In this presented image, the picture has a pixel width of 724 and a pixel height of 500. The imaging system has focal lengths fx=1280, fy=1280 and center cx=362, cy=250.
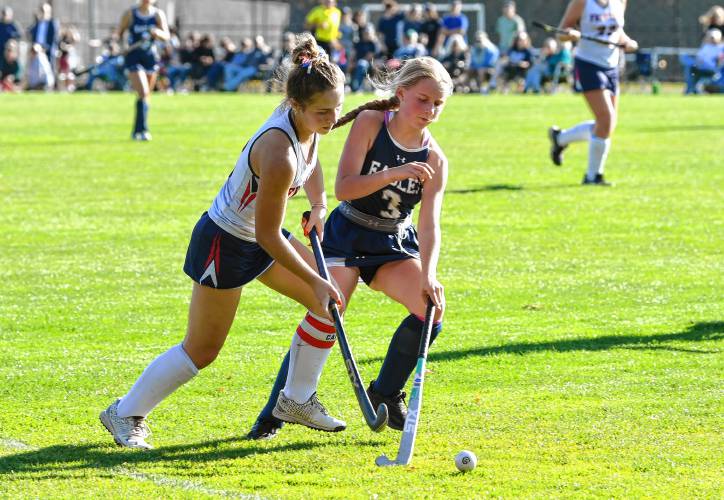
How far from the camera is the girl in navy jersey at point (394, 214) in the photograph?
5.09 metres

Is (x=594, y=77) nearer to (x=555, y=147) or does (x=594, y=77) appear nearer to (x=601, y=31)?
(x=601, y=31)

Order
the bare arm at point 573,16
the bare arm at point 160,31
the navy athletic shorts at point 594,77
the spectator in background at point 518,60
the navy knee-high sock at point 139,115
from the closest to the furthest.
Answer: the navy athletic shorts at point 594,77 < the bare arm at point 573,16 < the navy knee-high sock at point 139,115 < the bare arm at point 160,31 < the spectator in background at point 518,60

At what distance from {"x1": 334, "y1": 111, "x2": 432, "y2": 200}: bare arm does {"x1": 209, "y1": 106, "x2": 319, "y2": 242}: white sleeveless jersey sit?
0.27 m

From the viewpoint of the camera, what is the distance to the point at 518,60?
104 feet

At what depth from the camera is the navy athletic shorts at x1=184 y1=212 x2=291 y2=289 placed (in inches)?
191

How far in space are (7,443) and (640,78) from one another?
3154cm

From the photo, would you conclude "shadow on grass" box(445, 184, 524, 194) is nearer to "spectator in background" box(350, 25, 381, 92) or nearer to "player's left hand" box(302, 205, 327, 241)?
"player's left hand" box(302, 205, 327, 241)

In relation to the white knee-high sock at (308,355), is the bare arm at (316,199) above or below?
above

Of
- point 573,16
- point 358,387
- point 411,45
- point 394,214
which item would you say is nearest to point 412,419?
point 358,387

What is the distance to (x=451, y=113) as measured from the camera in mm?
23188

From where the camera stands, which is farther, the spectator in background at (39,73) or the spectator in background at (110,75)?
the spectator in background at (110,75)

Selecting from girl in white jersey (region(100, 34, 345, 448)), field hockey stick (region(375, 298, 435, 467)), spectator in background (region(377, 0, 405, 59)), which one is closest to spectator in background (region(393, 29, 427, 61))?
spectator in background (region(377, 0, 405, 59))

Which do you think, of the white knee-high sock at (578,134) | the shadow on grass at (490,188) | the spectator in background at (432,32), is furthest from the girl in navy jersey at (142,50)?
the spectator in background at (432,32)

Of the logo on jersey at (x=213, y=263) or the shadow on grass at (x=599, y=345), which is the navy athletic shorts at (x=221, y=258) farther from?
the shadow on grass at (x=599, y=345)
